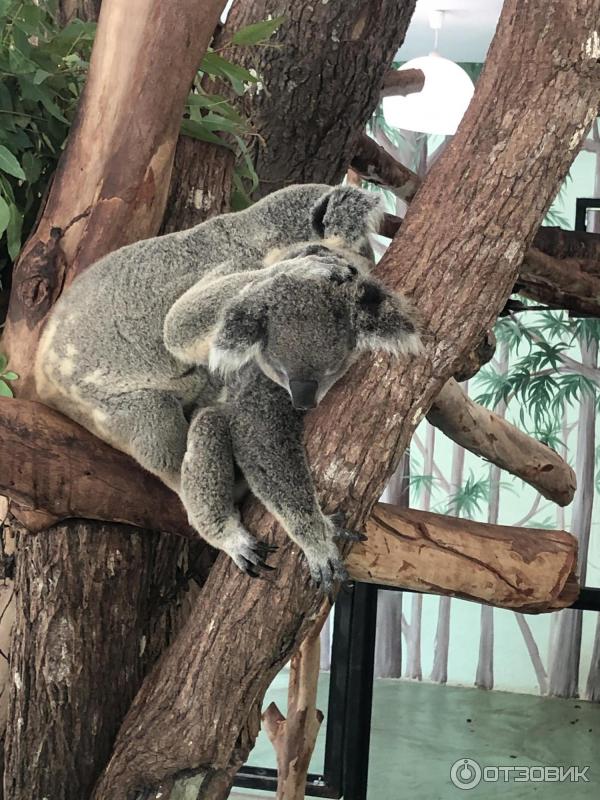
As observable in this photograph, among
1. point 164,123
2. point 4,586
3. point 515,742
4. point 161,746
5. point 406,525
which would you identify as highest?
point 164,123

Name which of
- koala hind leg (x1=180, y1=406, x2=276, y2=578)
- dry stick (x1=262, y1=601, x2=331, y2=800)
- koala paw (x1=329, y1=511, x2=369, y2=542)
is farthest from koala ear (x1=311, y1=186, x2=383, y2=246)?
dry stick (x1=262, y1=601, x2=331, y2=800)

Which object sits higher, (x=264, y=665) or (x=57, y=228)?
(x=57, y=228)

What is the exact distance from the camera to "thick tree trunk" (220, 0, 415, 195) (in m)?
2.50

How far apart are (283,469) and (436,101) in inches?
80.4

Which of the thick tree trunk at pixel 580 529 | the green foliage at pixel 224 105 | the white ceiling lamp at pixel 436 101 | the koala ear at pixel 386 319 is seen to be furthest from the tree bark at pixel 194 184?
the thick tree trunk at pixel 580 529

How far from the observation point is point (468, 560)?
2.06 meters

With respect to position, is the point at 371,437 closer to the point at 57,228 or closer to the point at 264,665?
the point at 264,665

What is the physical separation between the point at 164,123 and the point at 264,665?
115cm

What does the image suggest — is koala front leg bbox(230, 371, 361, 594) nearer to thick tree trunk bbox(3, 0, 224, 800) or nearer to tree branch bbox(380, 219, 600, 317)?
thick tree trunk bbox(3, 0, 224, 800)

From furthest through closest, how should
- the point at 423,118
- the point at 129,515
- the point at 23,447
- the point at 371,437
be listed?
the point at 423,118 → the point at 129,515 → the point at 23,447 → the point at 371,437

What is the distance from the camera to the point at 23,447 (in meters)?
1.78

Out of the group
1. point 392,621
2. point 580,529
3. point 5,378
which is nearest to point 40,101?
point 5,378

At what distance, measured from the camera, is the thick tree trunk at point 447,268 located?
5.12 feet

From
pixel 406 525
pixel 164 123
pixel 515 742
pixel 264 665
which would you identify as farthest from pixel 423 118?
pixel 515 742
